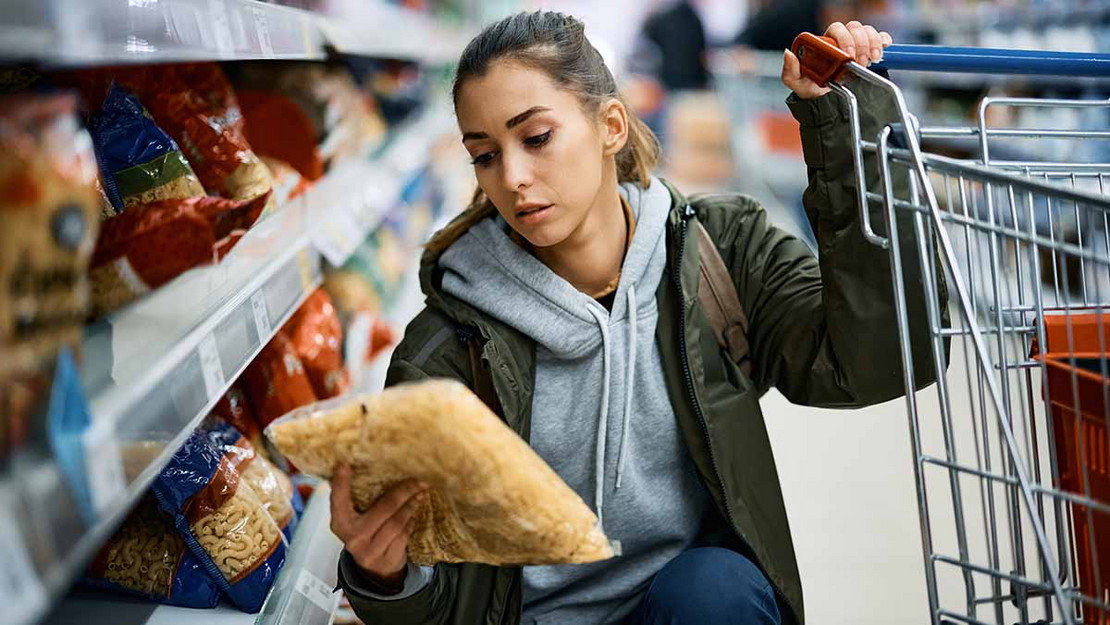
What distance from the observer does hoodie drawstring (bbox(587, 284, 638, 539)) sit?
61.8 inches

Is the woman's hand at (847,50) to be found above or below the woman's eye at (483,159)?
above

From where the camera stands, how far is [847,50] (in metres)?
1.43

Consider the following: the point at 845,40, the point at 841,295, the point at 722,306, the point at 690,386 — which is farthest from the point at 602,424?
the point at 845,40

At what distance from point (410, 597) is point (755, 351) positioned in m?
0.66

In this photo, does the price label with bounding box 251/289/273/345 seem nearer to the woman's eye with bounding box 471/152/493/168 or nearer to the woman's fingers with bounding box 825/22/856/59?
the woman's eye with bounding box 471/152/493/168

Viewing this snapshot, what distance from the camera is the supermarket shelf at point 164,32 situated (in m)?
0.81

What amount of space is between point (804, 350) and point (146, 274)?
916mm

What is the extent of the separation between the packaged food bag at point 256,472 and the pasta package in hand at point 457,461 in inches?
21.6

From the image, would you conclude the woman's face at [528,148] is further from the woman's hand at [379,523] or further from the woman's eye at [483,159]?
the woman's hand at [379,523]

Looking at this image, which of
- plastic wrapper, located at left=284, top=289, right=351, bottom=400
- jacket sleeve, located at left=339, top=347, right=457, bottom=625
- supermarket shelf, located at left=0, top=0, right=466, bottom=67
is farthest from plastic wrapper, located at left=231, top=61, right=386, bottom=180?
jacket sleeve, located at left=339, top=347, right=457, bottom=625

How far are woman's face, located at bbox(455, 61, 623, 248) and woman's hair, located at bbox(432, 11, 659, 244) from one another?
0.7 inches

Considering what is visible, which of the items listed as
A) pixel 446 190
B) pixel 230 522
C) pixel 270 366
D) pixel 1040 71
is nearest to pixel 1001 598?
pixel 1040 71

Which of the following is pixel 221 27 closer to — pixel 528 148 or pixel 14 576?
pixel 528 148

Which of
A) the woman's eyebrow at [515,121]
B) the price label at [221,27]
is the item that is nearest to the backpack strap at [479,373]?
the woman's eyebrow at [515,121]
